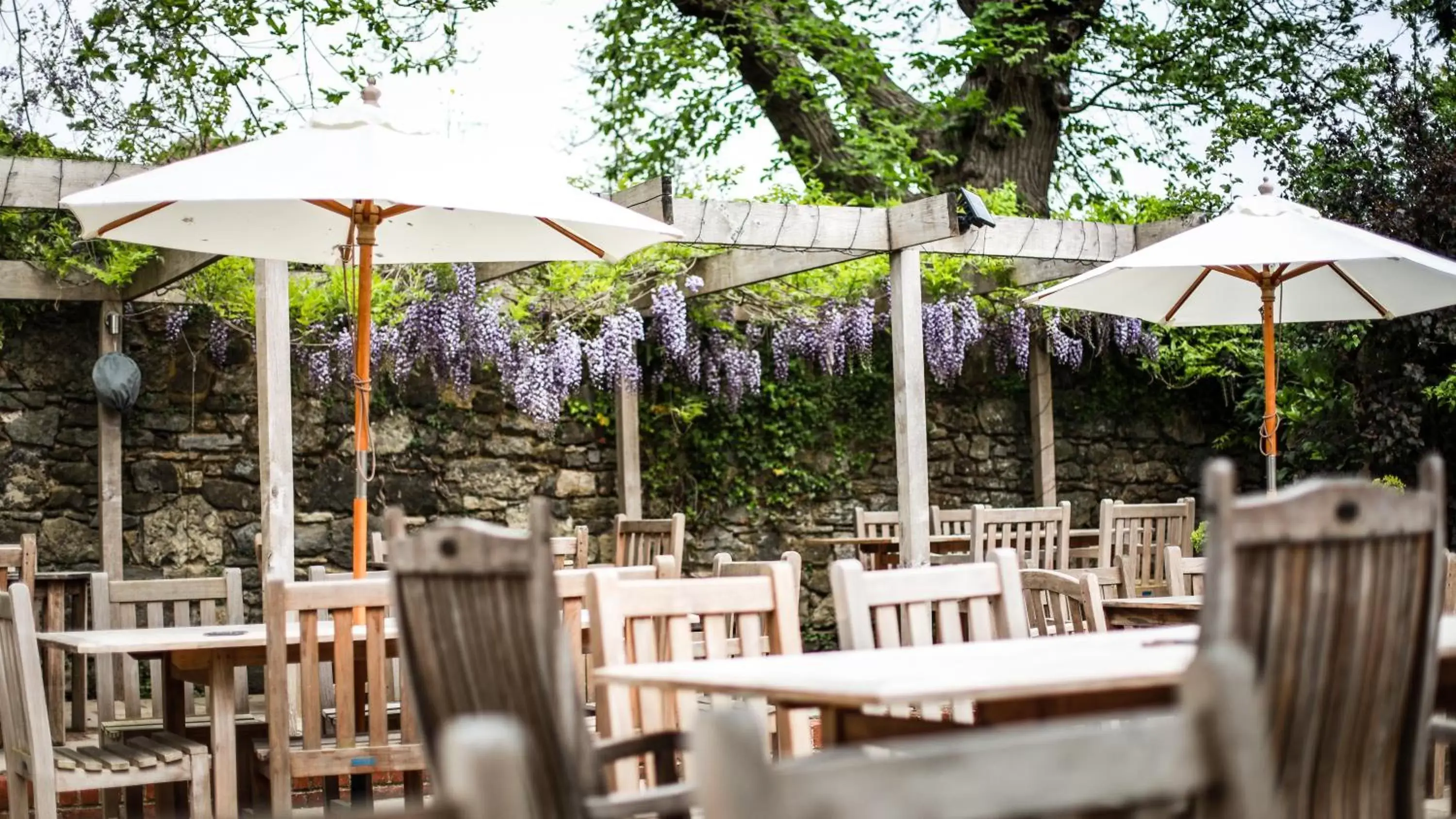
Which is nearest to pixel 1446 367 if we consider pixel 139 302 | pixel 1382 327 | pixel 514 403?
pixel 1382 327

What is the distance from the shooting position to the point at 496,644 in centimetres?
196

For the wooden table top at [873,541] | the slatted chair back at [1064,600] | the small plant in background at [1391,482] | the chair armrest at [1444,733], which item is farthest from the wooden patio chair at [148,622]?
the small plant in background at [1391,482]

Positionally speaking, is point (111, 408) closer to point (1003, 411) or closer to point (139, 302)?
point (139, 302)

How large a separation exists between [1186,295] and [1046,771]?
524 cm

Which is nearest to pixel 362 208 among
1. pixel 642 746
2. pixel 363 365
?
pixel 363 365

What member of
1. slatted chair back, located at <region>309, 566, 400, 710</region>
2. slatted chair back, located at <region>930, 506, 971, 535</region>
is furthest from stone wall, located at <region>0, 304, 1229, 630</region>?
slatted chair back, located at <region>309, 566, 400, 710</region>

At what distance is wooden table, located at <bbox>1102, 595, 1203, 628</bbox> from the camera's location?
12.1 feet

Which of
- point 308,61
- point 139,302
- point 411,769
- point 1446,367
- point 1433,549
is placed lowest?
point 411,769

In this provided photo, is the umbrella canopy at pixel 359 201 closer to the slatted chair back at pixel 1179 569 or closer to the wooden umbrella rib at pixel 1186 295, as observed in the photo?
the slatted chair back at pixel 1179 569

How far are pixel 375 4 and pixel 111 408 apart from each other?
8.89 feet

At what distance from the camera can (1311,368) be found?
730 centimetres

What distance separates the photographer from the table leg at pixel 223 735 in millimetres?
3279

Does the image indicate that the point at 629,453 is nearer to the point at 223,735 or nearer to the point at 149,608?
the point at 149,608

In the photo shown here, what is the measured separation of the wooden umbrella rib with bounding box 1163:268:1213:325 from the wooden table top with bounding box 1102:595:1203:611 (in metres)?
2.14
